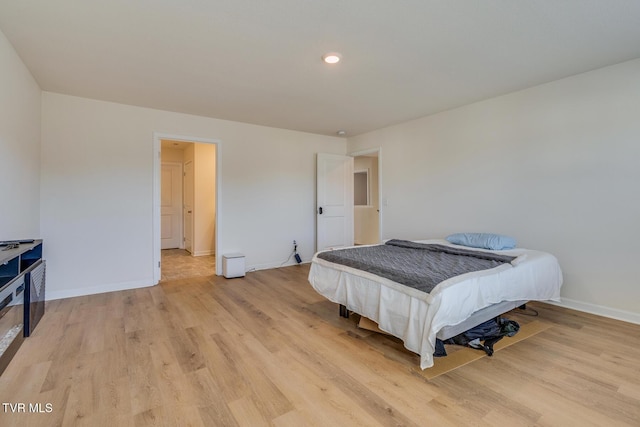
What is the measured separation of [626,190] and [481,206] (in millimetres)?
1299

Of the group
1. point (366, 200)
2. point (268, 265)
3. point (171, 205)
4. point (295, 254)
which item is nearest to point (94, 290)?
point (268, 265)

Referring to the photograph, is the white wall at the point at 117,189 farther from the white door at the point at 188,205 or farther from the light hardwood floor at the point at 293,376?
the white door at the point at 188,205

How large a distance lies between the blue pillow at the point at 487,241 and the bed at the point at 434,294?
120mm

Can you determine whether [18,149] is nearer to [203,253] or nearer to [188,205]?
[203,253]

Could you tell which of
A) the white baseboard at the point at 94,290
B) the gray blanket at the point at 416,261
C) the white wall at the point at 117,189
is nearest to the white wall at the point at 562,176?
the gray blanket at the point at 416,261

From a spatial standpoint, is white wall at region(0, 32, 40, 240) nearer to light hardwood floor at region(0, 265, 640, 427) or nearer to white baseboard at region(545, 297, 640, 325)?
light hardwood floor at region(0, 265, 640, 427)

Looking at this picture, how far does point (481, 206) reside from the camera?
3773 millimetres

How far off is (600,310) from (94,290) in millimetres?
5547

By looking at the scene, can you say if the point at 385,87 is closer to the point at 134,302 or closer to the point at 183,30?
the point at 183,30

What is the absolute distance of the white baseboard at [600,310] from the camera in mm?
2713

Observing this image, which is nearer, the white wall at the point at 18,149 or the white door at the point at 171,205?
the white wall at the point at 18,149

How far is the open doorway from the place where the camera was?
274 inches

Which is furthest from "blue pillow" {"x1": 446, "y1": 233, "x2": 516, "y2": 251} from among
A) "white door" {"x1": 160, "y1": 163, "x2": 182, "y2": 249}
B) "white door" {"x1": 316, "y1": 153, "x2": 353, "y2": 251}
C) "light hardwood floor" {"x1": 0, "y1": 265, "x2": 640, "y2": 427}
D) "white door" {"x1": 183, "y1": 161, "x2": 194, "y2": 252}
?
"white door" {"x1": 160, "y1": 163, "x2": 182, "y2": 249}

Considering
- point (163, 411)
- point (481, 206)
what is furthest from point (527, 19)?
point (163, 411)
